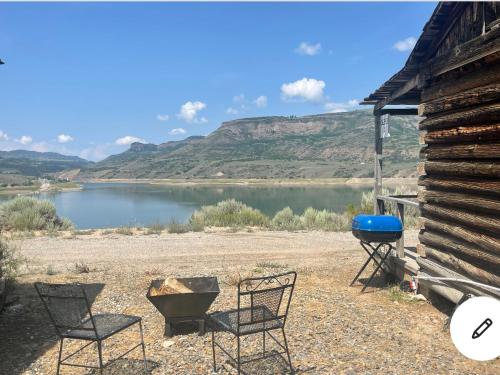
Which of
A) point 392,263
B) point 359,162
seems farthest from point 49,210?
point 359,162

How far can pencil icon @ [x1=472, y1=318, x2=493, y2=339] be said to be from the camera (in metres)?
2.44

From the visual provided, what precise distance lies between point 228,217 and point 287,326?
12.8 metres

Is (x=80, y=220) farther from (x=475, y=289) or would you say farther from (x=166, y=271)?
(x=475, y=289)

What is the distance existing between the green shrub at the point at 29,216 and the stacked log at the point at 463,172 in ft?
44.8

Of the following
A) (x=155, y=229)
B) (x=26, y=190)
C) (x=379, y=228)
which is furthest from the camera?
(x=26, y=190)

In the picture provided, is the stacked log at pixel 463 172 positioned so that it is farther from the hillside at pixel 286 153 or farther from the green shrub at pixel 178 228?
the hillside at pixel 286 153

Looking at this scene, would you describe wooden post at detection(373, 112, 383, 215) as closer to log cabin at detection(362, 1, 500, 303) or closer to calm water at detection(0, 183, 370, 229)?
log cabin at detection(362, 1, 500, 303)

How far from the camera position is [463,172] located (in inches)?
210

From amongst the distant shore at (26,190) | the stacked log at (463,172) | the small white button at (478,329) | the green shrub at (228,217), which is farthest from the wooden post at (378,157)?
the distant shore at (26,190)

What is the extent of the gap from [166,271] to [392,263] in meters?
4.11

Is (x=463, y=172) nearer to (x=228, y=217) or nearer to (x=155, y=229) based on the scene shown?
(x=155, y=229)

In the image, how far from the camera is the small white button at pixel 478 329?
7.86 feet

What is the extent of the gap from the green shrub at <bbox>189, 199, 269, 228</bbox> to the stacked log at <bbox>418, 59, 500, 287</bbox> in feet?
36.7

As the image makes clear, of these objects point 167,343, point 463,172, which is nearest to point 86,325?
point 167,343
